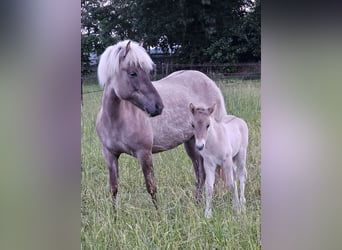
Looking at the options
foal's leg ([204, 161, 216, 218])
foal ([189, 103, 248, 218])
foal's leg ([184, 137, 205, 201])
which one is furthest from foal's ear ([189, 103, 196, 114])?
foal's leg ([204, 161, 216, 218])

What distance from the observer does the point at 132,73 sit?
2.23 meters

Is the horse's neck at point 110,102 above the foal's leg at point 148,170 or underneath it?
above

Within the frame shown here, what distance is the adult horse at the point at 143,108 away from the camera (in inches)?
87.6

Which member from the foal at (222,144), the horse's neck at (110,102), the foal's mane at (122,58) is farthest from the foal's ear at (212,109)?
the horse's neck at (110,102)

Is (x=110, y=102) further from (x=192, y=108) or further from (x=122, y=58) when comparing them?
(x=192, y=108)

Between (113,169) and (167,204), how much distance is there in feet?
1.10

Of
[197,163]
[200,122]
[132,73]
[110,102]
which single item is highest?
[132,73]

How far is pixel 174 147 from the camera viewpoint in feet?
7.40

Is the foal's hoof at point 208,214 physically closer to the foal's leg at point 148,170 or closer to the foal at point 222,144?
the foal at point 222,144

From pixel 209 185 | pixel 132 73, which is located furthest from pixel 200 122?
pixel 132 73

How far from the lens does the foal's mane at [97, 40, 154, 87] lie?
7.27 feet

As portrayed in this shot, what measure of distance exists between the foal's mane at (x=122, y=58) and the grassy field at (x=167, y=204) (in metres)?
0.13
